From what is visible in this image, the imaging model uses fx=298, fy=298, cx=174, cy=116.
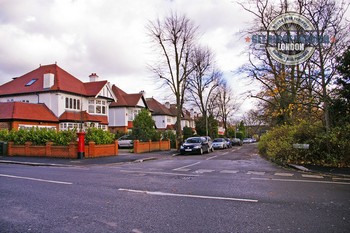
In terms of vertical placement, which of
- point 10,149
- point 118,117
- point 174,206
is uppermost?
point 118,117

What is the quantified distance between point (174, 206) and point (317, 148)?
1119 centimetres

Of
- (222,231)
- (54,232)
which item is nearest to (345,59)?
(222,231)

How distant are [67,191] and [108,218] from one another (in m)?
3.23

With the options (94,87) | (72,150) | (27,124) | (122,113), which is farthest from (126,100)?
(72,150)

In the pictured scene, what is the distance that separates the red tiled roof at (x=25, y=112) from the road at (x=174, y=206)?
2280cm

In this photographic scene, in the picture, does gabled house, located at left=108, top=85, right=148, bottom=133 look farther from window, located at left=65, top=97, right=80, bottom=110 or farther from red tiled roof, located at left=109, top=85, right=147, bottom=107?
window, located at left=65, top=97, right=80, bottom=110

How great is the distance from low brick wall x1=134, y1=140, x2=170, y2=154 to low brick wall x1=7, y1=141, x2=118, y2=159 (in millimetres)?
3838

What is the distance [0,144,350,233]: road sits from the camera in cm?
520

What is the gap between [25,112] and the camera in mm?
31234

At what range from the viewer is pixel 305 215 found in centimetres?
588

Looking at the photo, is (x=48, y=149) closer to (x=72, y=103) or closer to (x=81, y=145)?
(x=81, y=145)

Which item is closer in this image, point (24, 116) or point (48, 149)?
point (48, 149)

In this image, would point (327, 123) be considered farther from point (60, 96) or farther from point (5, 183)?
point (60, 96)

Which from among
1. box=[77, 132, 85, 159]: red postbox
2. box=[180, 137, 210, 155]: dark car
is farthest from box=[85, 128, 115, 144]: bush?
box=[180, 137, 210, 155]: dark car
